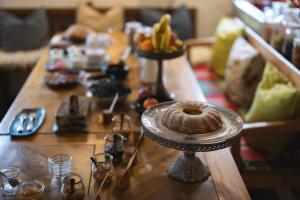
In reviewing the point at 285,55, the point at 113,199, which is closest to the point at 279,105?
the point at 285,55

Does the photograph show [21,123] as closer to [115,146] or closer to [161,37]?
[115,146]

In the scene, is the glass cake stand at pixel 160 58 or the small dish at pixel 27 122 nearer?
the small dish at pixel 27 122

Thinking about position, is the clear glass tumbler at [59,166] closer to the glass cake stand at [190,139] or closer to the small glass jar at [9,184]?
the small glass jar at [9,184]

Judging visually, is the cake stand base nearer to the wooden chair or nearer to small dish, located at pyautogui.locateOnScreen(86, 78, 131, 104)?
the wooden chair

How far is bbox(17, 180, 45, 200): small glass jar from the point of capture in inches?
53.7

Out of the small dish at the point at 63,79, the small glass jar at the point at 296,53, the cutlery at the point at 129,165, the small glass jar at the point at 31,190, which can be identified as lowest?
the cutlery at the point at 129,165

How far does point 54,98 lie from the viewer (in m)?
2.28

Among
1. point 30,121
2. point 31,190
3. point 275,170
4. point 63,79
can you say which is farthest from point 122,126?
point 275,170

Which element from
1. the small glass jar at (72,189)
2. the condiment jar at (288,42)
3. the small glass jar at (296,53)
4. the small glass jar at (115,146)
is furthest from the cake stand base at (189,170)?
the condiment jar at (288,42)

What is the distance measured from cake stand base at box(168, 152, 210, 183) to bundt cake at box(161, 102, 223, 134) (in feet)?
0.39

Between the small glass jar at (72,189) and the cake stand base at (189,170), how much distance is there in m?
0.34

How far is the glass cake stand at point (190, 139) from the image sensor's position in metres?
1.38

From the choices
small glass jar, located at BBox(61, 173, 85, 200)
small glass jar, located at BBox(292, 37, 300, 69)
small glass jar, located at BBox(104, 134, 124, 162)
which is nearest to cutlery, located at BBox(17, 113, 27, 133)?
small glass jar, located at BBox(104, 134, 124, 162)

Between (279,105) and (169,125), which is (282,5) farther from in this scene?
(169,125)
